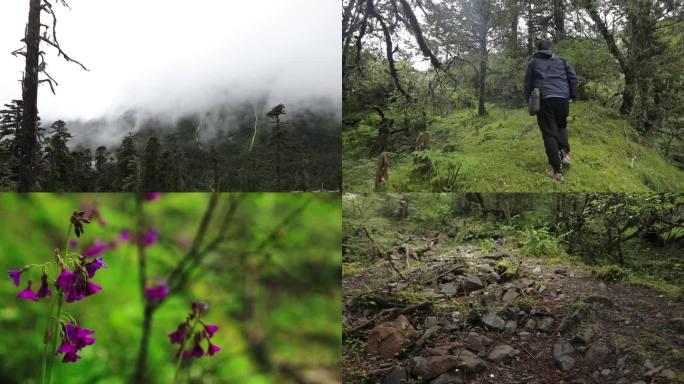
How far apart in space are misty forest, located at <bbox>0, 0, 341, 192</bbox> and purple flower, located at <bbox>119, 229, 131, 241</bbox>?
0.42 metres

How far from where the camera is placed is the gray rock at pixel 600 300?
2988 millimetres

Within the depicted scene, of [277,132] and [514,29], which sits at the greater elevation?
Result: [514,29]

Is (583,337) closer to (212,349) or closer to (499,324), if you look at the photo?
(499,324)

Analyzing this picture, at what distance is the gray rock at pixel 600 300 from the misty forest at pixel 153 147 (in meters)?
1.74

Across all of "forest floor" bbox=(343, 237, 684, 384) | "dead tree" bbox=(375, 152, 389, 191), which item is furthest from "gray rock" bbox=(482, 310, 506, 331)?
"dead tree" bbox=(375, 152, 389, 191)

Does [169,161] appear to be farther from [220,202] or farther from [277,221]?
[277,221]

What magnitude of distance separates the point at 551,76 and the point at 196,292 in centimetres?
242

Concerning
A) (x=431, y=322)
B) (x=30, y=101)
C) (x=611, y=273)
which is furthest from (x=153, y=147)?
(x=611, y=273)

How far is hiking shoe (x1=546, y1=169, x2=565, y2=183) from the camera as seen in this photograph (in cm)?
304

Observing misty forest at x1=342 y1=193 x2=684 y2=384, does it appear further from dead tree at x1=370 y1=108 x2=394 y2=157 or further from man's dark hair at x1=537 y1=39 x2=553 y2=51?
man's dark hair at x1=537 y1=39 x2=553 y2=51

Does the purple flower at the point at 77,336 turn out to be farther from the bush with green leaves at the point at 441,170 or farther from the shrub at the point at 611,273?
the shrub at the point at 611,273

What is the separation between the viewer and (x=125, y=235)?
289 cm

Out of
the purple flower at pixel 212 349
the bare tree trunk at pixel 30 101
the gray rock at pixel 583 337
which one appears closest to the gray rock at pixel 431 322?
the gray rock at pixel 583 337

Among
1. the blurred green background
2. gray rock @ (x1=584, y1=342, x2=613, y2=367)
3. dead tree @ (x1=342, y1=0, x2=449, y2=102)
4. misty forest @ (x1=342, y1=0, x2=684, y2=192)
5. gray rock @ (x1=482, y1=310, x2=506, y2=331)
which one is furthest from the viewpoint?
dead tree @ (x1=342, y1=0, x2=449, y2=102)
